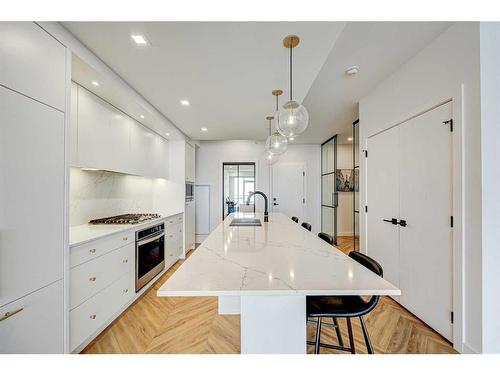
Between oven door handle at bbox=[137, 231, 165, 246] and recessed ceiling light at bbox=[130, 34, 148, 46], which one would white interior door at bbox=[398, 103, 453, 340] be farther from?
oven door handle at bbox=[137, 231, 165, 246]

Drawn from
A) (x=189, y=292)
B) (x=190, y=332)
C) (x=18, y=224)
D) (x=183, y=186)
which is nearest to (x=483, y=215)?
(x=189, y=292)

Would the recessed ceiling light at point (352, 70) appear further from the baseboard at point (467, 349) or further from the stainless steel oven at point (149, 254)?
the stainless steel oven at point (149, 254)

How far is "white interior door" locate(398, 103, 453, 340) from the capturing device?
69.1 inches

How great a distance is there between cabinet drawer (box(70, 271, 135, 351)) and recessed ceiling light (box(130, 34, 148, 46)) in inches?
79.6

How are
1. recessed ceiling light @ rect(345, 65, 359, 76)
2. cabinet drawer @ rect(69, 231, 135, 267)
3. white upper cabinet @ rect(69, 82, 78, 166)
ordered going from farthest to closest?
recessed ceiling light @ rect(345, 65, 359, 76) < white upper cabinet @ rect(69, 82, 78, 166) < cabinet drawer @ rect(69, 231, 135, 267)

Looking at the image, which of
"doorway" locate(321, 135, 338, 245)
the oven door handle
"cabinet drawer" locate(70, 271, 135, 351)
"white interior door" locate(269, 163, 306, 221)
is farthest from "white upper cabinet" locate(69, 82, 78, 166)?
"doorway" locate(321, 135, 338, 245)

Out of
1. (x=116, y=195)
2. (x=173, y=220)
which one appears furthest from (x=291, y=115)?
(x=173, y=220)

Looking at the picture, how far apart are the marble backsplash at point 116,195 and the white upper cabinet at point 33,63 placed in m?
1.19

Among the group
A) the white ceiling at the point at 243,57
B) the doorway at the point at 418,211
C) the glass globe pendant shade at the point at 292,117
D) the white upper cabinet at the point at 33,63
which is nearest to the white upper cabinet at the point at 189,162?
the white ceiling at the point at 243,57

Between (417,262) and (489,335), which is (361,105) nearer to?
(417,262)

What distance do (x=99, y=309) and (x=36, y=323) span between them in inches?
26.7

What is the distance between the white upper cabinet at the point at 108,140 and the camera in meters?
1.99

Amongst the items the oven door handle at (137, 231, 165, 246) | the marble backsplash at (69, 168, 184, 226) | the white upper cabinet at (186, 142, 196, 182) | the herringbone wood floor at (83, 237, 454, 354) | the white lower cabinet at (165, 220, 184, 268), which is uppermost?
the white upper cabinet at (186, 142, 196, 182)

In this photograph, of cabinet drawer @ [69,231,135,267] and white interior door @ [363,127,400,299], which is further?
white interior door @ [363,127,400,299]
